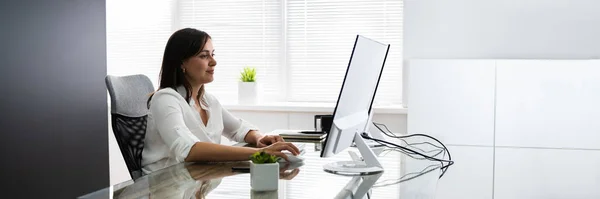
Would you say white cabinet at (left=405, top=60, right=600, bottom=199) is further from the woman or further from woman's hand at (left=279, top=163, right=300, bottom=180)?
Answer: woman's hand at (left=279, top=163, right=300, bottom=180)

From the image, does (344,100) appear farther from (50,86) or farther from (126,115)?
(50,86)

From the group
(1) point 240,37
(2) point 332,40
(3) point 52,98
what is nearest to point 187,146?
(3) point 52,98

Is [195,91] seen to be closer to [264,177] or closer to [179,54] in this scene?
[179,54]

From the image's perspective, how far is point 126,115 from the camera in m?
2.65

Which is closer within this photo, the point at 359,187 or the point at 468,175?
the point at 359,187

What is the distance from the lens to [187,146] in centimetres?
231

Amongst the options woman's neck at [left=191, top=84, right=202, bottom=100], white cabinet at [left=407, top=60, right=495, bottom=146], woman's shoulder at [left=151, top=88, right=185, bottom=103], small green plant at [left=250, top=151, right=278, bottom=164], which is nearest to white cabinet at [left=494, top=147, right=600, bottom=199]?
white cabinet at [left=407, top=60, right=495, bottom=146]

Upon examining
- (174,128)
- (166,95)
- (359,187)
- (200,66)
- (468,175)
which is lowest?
(468,175)

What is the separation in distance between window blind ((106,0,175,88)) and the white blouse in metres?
2.43

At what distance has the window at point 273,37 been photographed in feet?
15.5

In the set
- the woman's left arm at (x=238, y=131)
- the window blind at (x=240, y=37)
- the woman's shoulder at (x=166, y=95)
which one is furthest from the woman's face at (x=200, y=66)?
the window blind at (x=240, y=37)

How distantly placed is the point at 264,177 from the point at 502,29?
2.99 m

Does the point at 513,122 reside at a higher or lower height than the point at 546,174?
higher

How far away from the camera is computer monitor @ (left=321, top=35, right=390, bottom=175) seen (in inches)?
76.6
